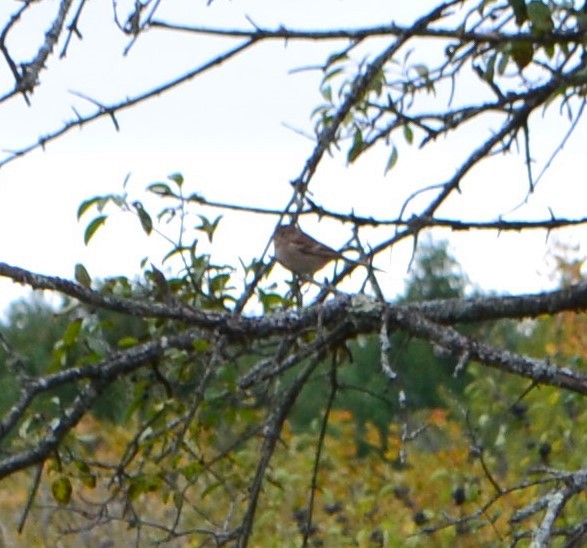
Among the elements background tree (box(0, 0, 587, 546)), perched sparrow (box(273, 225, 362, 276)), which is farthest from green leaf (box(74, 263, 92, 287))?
perched sparrow (box(273, 225, 362, 276))

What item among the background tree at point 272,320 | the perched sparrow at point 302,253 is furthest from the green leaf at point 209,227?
the perched sparrow at point 302,253

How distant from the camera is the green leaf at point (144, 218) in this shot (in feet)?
12.3

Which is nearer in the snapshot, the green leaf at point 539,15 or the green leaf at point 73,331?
the green leaf at point 539,15

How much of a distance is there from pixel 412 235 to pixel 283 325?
0.38 metres

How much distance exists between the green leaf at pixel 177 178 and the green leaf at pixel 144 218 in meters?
0.10

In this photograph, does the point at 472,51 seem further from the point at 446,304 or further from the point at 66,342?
the point at 66,342

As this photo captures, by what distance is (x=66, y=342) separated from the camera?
3971mm

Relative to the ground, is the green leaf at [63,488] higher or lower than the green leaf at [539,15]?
lower

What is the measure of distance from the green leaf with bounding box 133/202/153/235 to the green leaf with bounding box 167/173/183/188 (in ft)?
0.34

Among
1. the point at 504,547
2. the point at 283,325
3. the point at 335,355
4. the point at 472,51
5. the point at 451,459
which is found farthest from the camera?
the point at 451,459

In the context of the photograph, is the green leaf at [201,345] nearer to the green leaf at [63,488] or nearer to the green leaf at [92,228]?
the green leaf at [92,228]

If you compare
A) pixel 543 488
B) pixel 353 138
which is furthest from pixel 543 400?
pixel 353 138

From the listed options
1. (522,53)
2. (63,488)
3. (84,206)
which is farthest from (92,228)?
(522,53)

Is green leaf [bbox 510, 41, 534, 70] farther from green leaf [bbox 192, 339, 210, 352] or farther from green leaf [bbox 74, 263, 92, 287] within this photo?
green leaf [bbox 74, 263, 92, 287]
